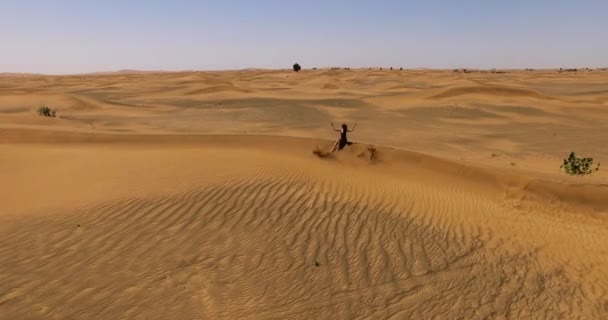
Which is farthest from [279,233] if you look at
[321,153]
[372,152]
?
[372,152]

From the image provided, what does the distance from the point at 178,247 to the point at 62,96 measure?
3533cm

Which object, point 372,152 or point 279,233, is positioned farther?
point 372,152

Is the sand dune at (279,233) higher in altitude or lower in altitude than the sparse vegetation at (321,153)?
lower

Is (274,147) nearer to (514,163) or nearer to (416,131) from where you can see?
(514,163)

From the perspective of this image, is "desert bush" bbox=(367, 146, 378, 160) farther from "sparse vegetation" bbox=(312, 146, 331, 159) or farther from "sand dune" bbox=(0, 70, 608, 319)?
"sparse vegetation" bbox=(312, 146, 331, 159)

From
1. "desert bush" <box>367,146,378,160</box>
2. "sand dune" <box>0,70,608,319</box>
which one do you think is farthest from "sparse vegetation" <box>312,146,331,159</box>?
"desert bush" <box>367,146,378,160</box>

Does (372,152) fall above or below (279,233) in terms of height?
above

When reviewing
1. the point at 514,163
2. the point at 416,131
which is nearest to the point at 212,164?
the point at 514,163

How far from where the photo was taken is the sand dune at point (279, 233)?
579cm

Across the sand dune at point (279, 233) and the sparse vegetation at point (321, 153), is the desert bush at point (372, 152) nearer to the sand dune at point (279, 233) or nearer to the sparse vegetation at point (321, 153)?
the sand dune at point (279, 233)

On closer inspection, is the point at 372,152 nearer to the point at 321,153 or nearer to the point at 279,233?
the point at 321,153

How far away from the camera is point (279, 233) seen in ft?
25.3

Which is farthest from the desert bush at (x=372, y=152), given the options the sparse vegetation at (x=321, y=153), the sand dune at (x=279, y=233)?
the sparse vegetation at (x=321, y=153)

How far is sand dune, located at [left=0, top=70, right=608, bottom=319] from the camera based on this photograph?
19.0 feet
